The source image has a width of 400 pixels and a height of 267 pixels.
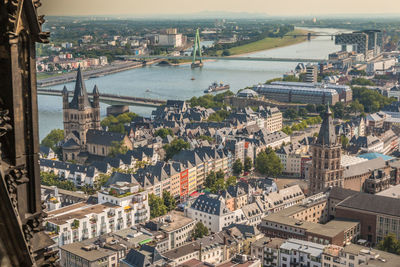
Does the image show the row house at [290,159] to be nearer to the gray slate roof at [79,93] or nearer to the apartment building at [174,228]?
the apartment building at [174,228]

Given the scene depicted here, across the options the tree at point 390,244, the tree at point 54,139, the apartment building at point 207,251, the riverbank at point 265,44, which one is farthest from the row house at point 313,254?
the riverbank at point 265,44

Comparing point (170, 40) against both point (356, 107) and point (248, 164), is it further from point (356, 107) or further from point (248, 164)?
point (248, 164)

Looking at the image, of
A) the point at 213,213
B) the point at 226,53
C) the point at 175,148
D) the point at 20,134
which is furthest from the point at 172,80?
the point at 20,134

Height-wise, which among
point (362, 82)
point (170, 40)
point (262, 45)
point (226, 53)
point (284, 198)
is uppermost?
point (170, 40)

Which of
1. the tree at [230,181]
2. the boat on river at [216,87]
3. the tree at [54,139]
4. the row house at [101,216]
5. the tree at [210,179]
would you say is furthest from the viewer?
the boat on river at [216,87]

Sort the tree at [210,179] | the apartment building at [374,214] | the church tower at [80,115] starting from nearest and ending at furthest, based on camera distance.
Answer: the apartment building at [374,214]
the tree at [210,179]
the church tower at [80,115]
